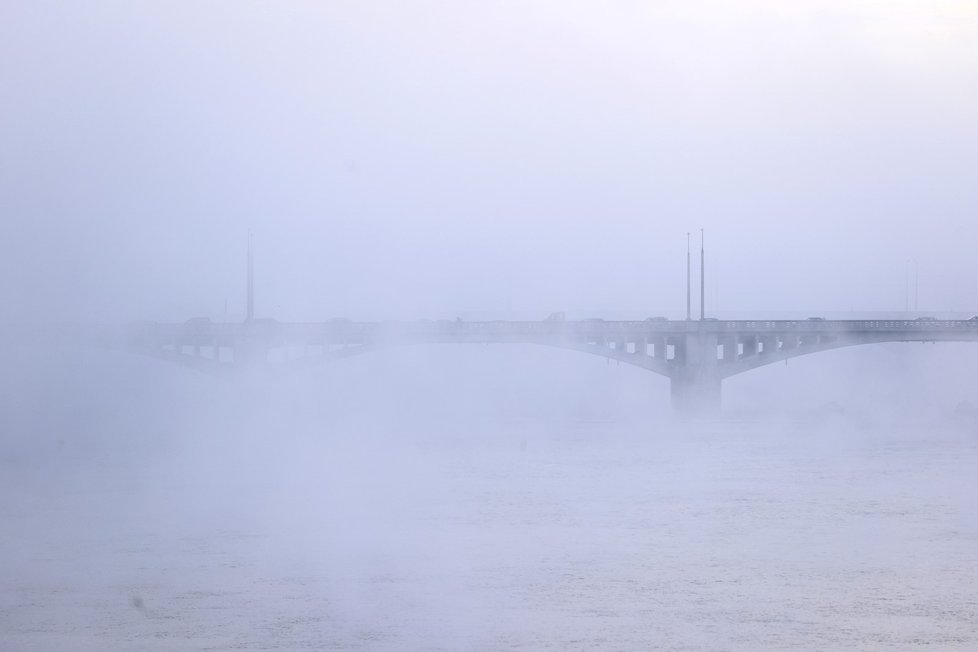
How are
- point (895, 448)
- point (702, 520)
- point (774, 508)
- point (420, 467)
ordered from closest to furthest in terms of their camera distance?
point (702, 520)
point (774, 508)
point (420, 467)
point (895, 448)

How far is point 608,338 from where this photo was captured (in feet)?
197

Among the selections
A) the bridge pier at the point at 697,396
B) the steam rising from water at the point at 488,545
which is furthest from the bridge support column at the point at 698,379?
the steam rising from water at the point at 488,545

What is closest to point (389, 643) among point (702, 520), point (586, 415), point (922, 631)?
point (922, 631)

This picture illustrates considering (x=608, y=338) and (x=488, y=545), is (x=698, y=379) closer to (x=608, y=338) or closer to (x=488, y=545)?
(x=608, y=338)

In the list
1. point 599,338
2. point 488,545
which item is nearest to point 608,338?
point 599,338

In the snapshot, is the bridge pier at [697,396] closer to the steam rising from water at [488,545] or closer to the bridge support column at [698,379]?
the bridge support column at [698,379]

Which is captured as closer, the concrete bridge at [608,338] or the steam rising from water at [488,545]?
the steam rising from water at [488,545]

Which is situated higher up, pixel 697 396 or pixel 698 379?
pixel 698 379

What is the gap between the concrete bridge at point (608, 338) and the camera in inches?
2211

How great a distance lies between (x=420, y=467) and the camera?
36594 millimetres

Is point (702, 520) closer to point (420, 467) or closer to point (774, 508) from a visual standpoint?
point (774, 508)

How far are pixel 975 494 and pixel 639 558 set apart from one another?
42.9ft

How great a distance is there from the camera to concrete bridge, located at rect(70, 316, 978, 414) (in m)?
56.2

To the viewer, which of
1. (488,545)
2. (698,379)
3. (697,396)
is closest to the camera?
→ (488,545)
